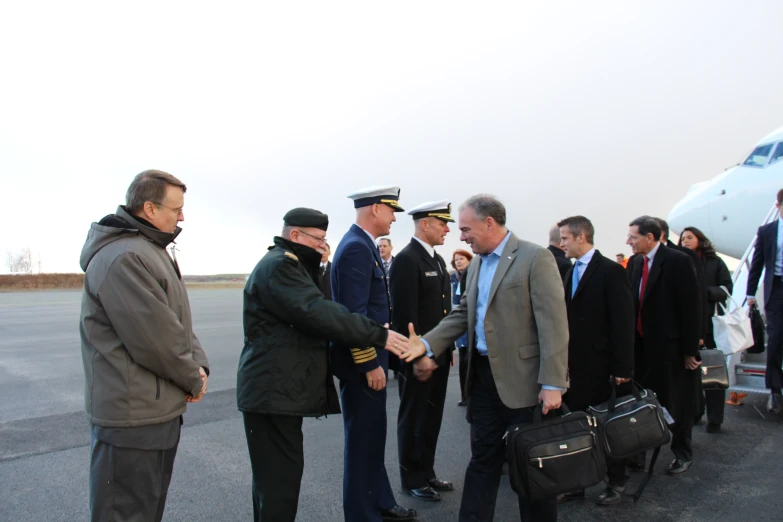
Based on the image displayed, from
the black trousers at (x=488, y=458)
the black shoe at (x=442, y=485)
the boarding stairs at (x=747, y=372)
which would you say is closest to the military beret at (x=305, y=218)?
the black trousers at (x=488, y=458)

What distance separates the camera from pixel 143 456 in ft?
7.68

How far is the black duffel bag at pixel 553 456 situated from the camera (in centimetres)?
273

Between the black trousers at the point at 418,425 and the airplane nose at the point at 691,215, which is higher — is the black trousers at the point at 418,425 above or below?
below

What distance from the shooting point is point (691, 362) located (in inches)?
175

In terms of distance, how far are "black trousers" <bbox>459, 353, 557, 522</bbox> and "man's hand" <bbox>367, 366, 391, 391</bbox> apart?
1.93ft

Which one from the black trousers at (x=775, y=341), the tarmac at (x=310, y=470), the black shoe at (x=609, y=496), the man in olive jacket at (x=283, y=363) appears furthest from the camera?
the black trousers at (x=775, y=341)

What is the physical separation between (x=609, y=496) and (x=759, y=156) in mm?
9704

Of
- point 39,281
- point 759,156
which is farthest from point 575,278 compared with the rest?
point 39,281

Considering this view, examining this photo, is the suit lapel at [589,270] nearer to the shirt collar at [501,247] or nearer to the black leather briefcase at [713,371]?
the shirt collar at [501,247]

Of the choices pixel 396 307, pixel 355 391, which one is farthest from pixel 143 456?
pixel 396 307

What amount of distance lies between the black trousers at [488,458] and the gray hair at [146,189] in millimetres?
2017

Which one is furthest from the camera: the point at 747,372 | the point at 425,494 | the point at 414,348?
the point at 747,372

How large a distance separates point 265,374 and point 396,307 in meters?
1.59

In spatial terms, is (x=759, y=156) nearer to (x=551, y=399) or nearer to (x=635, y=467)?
(x=635, y=467)
